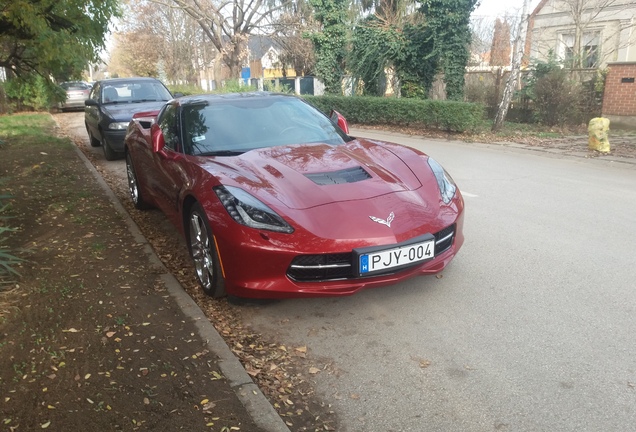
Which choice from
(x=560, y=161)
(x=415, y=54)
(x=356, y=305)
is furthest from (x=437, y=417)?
(x=415, y=54)

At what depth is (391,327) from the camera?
3.56m

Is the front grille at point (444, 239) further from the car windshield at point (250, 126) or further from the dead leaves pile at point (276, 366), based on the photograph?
the car windshield at point (250, 126)

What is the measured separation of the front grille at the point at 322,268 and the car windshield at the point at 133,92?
9.20m

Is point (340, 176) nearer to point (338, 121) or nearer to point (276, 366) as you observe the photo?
point (276, 366)

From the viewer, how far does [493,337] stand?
337 centimetres

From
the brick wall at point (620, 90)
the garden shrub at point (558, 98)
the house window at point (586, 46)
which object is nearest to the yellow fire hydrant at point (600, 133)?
the garden shrub at point (558, 98)

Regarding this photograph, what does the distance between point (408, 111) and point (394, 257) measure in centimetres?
1376

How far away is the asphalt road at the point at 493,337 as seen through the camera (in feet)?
8.76

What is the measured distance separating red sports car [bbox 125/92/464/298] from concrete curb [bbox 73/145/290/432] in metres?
0.23

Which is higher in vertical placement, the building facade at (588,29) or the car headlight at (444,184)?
the building facade at (588,29)

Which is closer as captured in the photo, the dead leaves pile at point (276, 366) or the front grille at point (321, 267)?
the dead leaves pile at point (276, 366)

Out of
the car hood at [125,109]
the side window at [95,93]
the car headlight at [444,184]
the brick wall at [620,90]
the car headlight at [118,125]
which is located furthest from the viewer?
the brick wall at [620,90]

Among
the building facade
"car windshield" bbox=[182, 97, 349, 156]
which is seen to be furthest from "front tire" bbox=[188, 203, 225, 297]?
the building facade

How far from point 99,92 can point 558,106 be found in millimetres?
12509
